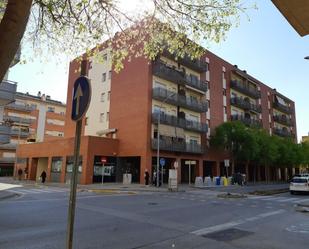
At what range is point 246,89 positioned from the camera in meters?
51.9

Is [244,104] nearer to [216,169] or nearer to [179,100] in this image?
[216,169]

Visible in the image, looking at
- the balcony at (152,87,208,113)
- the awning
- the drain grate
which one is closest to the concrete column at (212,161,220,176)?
the balcony at (152,87,208,113)

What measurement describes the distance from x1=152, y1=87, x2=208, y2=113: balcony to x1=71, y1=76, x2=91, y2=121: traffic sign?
29.3m

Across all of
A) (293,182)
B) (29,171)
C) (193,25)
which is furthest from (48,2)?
(29,171)

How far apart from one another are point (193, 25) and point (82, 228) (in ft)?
22.1

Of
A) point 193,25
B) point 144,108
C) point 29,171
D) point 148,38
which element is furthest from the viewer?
point 29,171

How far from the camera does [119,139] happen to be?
3641 cm

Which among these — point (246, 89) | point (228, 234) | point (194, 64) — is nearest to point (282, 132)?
point (246, 89)

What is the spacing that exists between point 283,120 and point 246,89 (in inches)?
774

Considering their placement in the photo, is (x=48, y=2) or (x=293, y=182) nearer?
(x=48, y=2)

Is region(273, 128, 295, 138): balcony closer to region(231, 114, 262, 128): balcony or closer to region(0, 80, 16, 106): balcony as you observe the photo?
region(231, 114, 262, 128): balcony

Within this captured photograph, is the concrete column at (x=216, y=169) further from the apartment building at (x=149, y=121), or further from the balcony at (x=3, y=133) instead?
the balcony at (x=3, y=133)

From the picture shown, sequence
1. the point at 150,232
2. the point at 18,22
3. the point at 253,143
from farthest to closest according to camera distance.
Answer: the point at 253,143 < the point at 150,232 < the point at 18,22

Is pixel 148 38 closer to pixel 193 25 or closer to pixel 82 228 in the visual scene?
pixel 193 25
